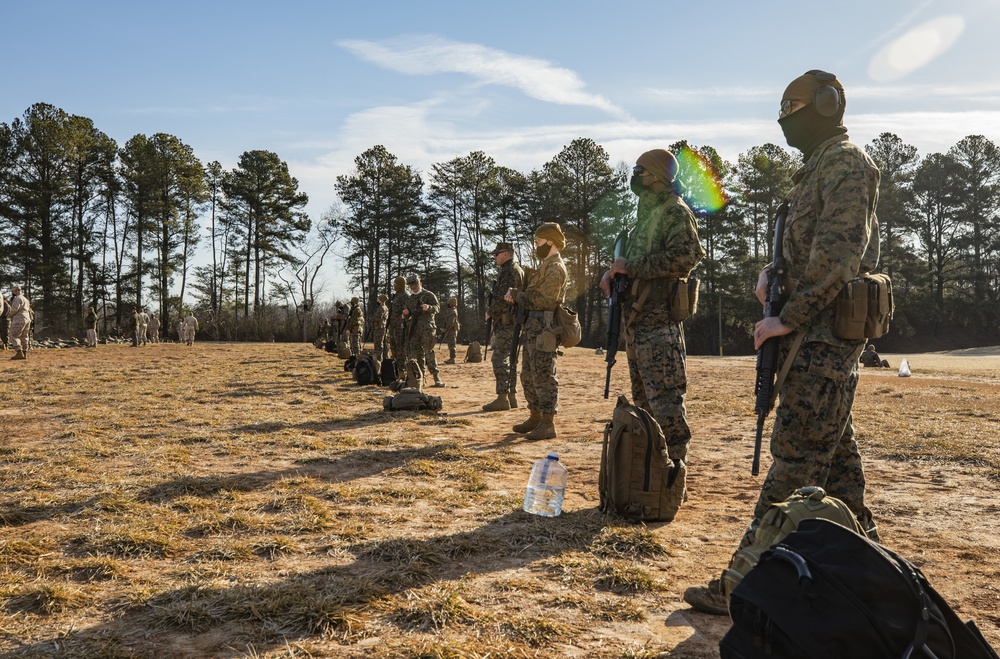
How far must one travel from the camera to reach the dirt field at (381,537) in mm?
2775

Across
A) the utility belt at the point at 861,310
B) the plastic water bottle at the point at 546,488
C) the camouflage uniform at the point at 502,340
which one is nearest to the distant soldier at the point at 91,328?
the camouflage uniform at the point at 502,340

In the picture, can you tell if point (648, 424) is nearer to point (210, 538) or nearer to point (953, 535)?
point (953, 535)

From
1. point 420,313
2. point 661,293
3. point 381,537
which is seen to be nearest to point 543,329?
point 661,293

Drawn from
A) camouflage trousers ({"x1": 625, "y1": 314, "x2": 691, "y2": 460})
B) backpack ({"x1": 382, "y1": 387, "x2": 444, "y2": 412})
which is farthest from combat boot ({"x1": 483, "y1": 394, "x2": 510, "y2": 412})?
camouflage trousers ({"x1": 625, "y1": 314, "x2": 691, "y2": 460})

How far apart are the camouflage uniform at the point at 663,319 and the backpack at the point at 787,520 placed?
1.95 meters

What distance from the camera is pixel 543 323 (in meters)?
7.44

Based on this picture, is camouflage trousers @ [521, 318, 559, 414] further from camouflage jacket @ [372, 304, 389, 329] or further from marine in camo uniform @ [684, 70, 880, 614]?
camouflage jacket @ [372, 304, 389, 329]

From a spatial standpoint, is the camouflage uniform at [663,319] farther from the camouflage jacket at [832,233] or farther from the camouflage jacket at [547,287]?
the camouflage jacket at [547,287]

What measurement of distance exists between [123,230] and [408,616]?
54.6 m

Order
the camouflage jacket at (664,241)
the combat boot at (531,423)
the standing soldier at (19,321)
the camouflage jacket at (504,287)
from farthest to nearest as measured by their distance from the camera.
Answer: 1. the standing soldier at (19,321)
2. the camouflage jacket at (504,287)
3. the combat boot at (531,423)
4. the camouflage jacket at (664,241)

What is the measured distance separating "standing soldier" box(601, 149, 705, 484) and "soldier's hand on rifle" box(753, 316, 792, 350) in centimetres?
137

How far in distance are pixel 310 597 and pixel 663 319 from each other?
2940mm

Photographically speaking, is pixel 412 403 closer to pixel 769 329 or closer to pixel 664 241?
pixel 664 241

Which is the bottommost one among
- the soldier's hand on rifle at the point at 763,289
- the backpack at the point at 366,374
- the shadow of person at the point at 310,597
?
the shadow of person at the point at 310,597
